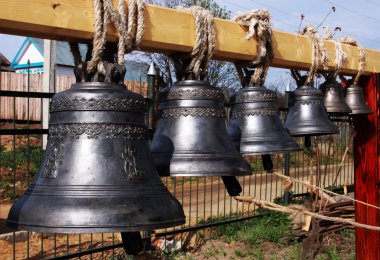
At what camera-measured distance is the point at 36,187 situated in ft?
5.16

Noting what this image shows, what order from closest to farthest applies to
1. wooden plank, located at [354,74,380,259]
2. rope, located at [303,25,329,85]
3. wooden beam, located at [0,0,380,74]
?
1. wooden beam, located at [0,0,380,74]
2. rope, located at [303,25,329,85]
3. wooden plank, located at [354,74,380,259]

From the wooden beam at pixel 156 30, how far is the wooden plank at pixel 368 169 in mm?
898

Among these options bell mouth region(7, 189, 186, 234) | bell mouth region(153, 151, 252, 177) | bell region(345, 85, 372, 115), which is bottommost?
bell mouth region(7, 189, 186, 234)

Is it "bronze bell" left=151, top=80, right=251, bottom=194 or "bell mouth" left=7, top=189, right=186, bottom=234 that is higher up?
"bronze bell" left=151, top=80, right=251, bottom=194

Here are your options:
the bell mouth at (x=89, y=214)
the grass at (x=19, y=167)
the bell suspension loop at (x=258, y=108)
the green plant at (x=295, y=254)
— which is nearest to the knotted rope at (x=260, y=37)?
the bell suspension loop at (x=258, y=108)

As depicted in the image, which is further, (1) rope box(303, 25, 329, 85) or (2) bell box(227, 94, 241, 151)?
(1) rope box(303, 25, 329, 85)

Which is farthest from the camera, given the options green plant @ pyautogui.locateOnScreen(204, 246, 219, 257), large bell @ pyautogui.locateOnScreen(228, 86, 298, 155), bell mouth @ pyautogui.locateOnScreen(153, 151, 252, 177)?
green plant @ pyautogui.locateOnScreen(204, 246, 219, 257)

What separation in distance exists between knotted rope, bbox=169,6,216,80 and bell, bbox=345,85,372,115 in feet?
4.93

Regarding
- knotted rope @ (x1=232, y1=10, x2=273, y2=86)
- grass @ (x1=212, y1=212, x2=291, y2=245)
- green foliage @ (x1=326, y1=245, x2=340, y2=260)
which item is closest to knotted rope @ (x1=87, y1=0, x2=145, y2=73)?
knotted rope @ (x1=232, y1=10, x2=273, y2=86)

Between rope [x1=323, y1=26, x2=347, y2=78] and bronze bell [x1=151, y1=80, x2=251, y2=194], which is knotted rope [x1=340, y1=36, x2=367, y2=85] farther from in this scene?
bronze bell [x1=151, y1=80, x2=251, y2=194]

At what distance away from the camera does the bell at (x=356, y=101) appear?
327cm

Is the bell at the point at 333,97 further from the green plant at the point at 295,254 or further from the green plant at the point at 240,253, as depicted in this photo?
the green plant at the point at 240,253

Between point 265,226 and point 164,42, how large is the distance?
19.0 feet

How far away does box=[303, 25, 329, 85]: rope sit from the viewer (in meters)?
2.71
